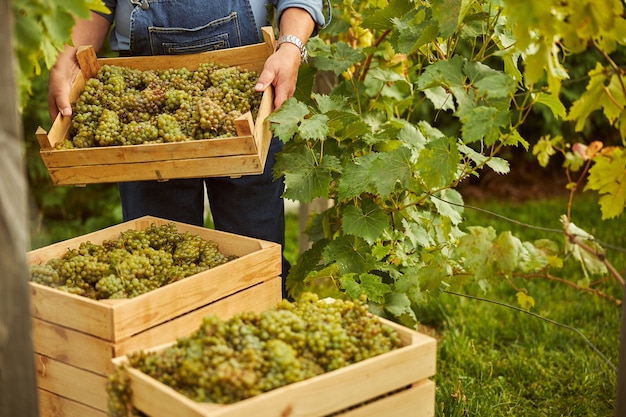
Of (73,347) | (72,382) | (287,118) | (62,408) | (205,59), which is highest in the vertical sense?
(205,59)

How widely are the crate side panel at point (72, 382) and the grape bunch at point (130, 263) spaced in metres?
0.21

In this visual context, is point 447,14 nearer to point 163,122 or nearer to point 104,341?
point 163,122

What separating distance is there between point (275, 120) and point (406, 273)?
26.6 inches

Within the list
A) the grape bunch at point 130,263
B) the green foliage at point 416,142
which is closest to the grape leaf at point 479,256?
the green foliage at point 416,142

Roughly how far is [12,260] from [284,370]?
65 centimetres

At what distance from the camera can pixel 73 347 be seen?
2039 millimetres

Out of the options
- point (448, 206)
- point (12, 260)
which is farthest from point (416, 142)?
point (12, 260)

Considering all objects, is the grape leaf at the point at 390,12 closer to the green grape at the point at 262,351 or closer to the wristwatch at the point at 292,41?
the wristwatch at the point at 292,41

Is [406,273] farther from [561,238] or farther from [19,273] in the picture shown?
[561,238]

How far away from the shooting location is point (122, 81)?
8.36ft

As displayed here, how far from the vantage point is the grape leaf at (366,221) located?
2557 mm

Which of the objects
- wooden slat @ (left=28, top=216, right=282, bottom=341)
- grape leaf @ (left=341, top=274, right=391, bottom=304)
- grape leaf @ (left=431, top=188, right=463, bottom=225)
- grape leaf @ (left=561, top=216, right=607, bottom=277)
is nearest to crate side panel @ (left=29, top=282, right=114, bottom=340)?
wooden slat @ (left=28, top=216, right=282, bottom=341)

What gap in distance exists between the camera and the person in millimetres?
2531

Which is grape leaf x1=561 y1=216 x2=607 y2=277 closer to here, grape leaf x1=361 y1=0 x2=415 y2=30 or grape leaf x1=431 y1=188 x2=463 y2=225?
grape leaf x1=431 y1=188 x2=463 y2=225
